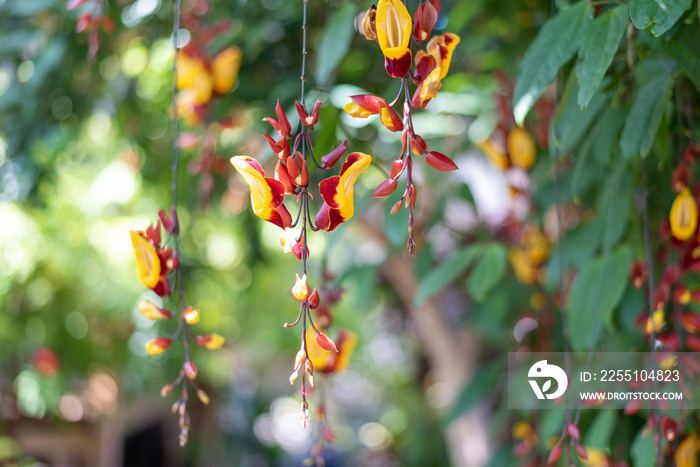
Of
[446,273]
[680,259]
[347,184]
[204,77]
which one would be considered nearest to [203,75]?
[204,77]

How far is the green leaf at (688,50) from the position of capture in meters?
0.50

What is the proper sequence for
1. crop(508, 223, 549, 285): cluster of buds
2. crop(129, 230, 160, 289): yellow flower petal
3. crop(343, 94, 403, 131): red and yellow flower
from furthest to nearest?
crop(508, 223, 549, 285): cluster of buds < crop(129, 230, 160, 289): yellow flower petal < crop(343, 94, 403, 131): red and yellow flower

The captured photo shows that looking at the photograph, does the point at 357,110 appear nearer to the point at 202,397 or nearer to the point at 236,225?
the point at 202,397

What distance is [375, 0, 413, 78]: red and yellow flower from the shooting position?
0.38 m

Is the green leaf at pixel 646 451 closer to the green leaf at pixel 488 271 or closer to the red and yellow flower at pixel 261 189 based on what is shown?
the green leaf at pixel 488 271

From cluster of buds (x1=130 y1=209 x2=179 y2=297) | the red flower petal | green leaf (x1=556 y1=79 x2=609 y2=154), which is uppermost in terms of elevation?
the red flower petal

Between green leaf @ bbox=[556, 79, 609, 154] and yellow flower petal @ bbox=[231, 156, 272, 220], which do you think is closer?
yellow flower petal @ bbox=[231, 156, 272, 220]

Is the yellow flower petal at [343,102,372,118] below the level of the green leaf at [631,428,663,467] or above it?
above

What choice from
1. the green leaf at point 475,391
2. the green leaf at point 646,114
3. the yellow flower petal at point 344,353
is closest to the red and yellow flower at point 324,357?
the yellow flower petal at point 344,353

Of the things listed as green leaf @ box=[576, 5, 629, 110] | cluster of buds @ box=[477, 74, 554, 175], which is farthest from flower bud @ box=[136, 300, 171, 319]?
cluster of buds @ box=[477, 74, 554, 175]

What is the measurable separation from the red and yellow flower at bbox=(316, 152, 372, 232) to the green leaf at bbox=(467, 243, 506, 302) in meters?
0.44

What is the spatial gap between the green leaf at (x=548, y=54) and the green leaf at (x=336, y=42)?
9.2 inches

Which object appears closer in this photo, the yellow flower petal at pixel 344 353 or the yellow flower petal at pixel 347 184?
the yellow flower petal at pixel 347 184

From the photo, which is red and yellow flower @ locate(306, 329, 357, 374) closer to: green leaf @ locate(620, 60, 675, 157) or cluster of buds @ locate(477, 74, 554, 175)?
green leaf @ locate(620, 60, 675, 157)
